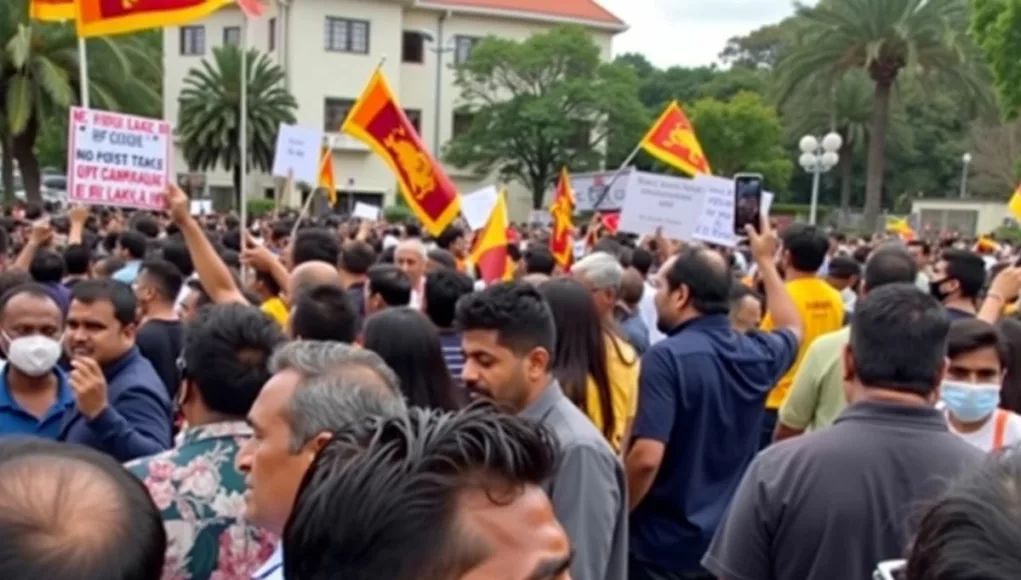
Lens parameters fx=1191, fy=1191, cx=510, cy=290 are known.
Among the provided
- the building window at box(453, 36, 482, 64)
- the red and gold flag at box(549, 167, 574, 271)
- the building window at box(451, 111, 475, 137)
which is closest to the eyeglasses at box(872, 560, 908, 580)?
the red and gold flag at box(549, 167, 574, 271)

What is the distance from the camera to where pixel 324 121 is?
48.7 m

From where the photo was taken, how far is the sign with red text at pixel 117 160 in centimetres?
696

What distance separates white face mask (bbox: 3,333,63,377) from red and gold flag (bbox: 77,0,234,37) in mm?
3637

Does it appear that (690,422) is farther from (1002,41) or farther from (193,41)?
(193,41)

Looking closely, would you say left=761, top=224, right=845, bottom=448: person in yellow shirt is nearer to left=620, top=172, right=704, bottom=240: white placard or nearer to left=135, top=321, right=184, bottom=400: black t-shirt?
left=620, top=172, right=704, bottom=240: white placard

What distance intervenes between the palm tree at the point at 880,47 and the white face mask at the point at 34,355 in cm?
2926

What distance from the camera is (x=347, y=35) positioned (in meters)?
49.0

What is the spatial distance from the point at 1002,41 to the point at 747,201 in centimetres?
3043

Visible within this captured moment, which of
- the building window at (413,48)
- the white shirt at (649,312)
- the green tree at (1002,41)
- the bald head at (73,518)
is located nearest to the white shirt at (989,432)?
the bald head at (73,518)

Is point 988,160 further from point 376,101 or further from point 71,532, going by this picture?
point 71,532

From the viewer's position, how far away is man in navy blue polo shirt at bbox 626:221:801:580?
4516mm

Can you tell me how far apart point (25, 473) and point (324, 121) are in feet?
158

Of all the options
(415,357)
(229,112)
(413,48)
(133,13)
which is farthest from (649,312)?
(413,48)

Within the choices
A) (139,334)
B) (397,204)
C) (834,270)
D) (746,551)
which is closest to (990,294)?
(834,270)
